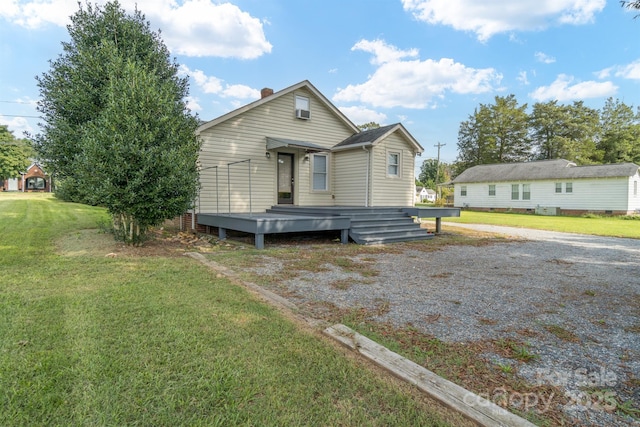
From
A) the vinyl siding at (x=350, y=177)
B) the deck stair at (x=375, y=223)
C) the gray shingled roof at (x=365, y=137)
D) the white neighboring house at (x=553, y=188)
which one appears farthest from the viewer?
the white neighboring house at (x=553, y=188)

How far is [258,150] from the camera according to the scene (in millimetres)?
10977

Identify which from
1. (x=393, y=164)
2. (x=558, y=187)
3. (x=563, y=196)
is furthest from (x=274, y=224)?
(x=558, y=187)

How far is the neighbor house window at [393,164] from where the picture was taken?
→ 1205cm

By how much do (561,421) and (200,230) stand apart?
9918 mm

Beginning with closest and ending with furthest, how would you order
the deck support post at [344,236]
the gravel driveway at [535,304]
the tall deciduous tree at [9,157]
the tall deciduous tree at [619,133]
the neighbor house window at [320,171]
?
the gravel driveway at [535,304] → the deck support post at [344,236] → the neighbor house window at [320,171] → the tall deciduous tree at [619,133] → the tall deciduous tree at [9,157]

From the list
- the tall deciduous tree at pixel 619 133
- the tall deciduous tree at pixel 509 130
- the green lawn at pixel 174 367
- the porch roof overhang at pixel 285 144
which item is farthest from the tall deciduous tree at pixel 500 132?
the green lawn at pixel 174 367

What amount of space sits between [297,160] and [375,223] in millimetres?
3987

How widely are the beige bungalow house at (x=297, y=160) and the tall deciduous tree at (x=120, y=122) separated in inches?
89.6

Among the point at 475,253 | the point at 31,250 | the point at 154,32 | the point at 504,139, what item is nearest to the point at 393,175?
the point at 475,253

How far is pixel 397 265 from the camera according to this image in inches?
246

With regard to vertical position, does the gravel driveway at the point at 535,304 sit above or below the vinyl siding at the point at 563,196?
below

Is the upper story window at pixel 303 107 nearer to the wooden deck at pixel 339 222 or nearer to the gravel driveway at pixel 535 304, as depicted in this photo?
the wooden deck at pixel 339 222

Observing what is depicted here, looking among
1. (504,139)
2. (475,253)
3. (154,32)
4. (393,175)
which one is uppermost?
(504,139)

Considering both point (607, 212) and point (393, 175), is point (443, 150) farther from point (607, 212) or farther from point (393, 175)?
point (393, 175)
